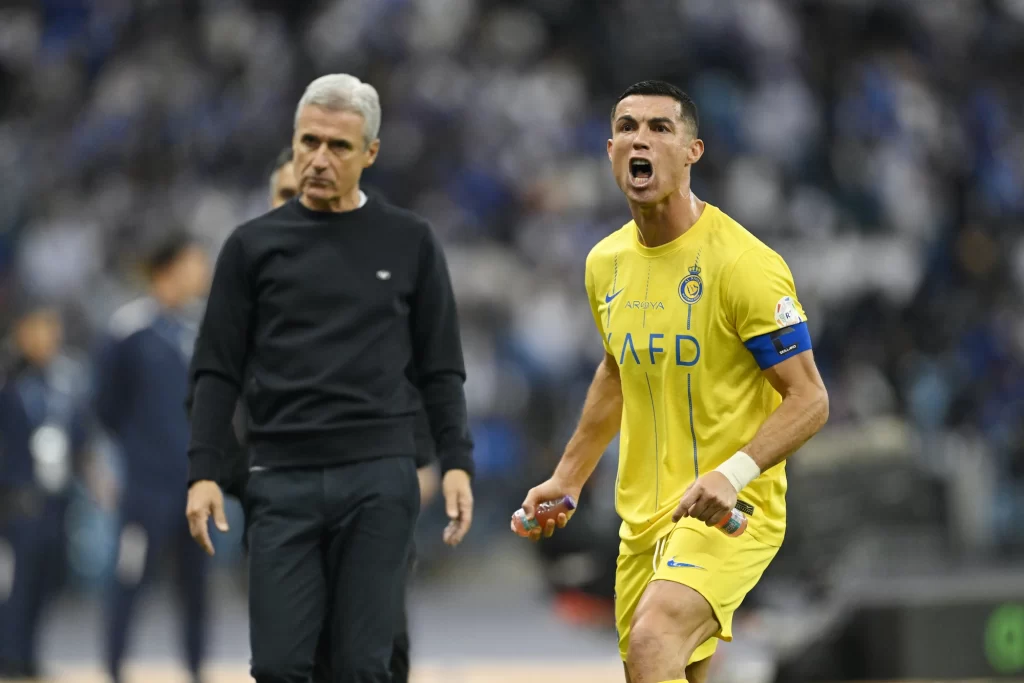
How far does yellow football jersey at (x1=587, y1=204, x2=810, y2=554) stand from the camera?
4.69 meters

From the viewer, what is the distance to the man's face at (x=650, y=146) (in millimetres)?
4762

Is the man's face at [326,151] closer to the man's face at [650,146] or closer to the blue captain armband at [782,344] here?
the man's face at [650,146]

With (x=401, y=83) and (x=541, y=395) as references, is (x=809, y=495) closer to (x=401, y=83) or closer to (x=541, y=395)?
(x=541, y=395)

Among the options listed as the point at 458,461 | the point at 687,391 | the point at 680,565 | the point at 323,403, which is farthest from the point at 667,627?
the point at 323,403

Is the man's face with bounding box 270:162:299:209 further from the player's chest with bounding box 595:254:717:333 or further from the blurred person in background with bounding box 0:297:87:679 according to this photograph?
the blurred person in background with bounding box 0:297:87:679

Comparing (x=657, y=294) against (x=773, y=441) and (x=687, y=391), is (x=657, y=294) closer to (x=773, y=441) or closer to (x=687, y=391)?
(x=687, y=391)

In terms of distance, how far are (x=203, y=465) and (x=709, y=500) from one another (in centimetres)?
158

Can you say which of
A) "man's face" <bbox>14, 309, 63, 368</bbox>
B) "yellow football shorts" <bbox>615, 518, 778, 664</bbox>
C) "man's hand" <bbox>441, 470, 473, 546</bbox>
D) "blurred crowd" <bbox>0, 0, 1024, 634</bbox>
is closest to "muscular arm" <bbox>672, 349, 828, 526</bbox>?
"yellow football shorts" <bbox>615, 518, 778, 664</bbox>

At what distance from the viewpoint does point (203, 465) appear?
16.7 ft

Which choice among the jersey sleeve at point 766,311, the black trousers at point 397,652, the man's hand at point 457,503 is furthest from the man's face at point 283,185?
the jersey sleeve at point 766,311

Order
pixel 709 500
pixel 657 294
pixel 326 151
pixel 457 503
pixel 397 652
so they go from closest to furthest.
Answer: pixel 709 500
pixel 657 294
pixel 326 151
pixel 457 503
pixel 397 652

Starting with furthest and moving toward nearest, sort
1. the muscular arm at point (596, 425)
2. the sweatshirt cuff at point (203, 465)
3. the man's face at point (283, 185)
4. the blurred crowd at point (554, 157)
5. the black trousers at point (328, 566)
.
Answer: the blurred crowd at point (554, 157), the man's face at point (283, 185), the muscular arm at point (596, 425), the sweatshirt cuff at point (203, 465), the black trousers at point (328, 566)

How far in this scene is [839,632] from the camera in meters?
8.88

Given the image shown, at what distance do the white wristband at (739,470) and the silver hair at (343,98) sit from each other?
5.16 ft
